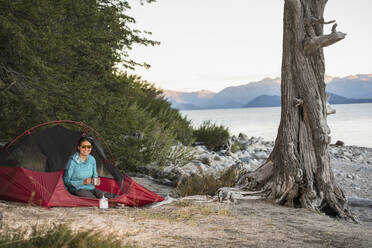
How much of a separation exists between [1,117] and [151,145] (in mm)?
3897

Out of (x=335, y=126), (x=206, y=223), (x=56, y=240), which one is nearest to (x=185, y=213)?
(x=206, y=223)

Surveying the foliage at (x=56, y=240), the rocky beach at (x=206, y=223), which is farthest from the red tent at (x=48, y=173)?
the foliage at (x=56, y=240)

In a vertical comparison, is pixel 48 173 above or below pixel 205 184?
above

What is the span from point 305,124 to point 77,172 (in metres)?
3.42

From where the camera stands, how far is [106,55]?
7.88m

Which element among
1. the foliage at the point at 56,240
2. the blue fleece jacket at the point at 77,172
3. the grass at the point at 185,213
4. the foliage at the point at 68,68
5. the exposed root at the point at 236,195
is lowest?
the grass at the point at 185,213

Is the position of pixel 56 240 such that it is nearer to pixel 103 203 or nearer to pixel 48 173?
pixel 103 203

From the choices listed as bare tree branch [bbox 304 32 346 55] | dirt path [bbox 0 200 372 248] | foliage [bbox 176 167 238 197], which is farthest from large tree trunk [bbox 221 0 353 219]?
foliage [bbox 176 167 238 197]

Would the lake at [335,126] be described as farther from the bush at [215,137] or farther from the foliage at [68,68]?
the foliage at [68,68]

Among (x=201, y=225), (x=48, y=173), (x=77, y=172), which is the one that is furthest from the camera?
(x=77, y=172)

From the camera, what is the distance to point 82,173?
558cm

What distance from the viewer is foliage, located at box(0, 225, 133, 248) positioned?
116 inches

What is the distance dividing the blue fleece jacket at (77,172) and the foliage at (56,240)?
229cm

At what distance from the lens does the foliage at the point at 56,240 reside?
2.94m
